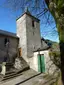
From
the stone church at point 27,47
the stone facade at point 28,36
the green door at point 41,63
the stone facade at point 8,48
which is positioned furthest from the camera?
the stone facade at point 28,36

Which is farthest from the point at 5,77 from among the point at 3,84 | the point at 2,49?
the point at 2,49

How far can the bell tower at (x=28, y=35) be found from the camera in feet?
59.1

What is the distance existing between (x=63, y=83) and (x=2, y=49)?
13.2 metres

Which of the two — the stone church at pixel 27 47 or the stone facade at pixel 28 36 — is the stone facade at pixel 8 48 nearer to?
the stone church at pixel 27 47

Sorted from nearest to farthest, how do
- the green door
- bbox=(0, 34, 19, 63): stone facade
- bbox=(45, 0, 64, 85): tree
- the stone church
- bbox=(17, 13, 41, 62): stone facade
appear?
bbox=(45, 0, 64, 85): tree
the green door
the stone church
bbox=(0, 34, 19, 63): stone facade
bbox=(17, 13, 41, 62): stone facade

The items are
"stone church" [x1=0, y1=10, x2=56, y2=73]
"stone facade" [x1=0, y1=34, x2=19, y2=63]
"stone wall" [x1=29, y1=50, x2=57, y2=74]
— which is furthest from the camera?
"stone facade" [x1=0, y1=34, x2=19, y2=63]

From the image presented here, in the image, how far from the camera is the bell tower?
709 inches

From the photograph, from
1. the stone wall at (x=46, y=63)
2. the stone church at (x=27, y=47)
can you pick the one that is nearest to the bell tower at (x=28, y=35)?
the stone church at (x=27, y=47)

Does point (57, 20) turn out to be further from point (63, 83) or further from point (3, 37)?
point (3, 37)

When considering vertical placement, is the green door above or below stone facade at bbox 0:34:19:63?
below

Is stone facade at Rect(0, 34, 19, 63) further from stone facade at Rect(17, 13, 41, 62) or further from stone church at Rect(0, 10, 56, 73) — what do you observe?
stone facade at Rect(17, 13, 41, 62)

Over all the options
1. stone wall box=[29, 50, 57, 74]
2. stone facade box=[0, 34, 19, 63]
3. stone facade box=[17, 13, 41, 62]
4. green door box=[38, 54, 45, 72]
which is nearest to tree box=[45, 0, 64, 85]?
stone wall box=[29, 50, 57, 74]

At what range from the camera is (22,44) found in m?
18.6

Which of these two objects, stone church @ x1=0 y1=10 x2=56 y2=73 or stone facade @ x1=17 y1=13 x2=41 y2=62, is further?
stone facade @ x1=17 y1=13 x2=41 y2=62
